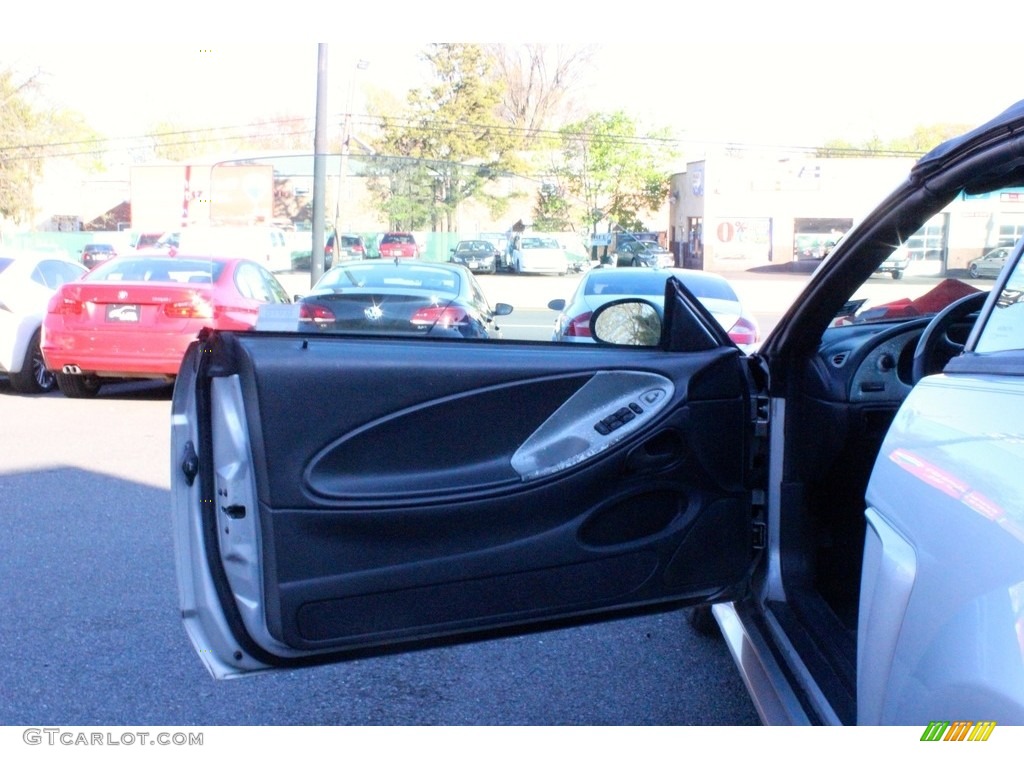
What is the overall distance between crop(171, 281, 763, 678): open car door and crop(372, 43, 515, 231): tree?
207 cm

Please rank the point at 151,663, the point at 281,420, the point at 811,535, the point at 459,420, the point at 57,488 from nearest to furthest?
the point at 281,420 → the point at 459,420 → the point at 811,535 → the point at 151,663 → the point at 57,488

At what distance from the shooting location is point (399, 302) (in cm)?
349

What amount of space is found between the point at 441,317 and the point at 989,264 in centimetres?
162

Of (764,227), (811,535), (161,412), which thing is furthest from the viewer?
(161,412)

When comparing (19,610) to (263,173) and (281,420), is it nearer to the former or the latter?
(263,173)

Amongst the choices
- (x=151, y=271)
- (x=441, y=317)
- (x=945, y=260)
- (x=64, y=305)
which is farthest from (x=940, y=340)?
(x=64, y=305)

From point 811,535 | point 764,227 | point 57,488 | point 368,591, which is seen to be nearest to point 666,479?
point 811,535

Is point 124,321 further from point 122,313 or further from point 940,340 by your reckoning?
point 940,340

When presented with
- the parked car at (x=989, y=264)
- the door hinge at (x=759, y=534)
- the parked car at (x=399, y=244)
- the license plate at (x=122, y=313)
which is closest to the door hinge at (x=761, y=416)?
the door hinge at (x=759, y=534)

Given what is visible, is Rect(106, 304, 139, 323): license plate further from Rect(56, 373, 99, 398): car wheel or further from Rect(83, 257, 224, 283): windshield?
Rect(56, 373, 99, 398): car wheel

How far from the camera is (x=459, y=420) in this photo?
9.17ft

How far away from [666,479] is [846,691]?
0.72 metres

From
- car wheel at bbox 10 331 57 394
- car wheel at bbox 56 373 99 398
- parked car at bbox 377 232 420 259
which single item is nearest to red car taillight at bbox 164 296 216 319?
car wheel at bbox 56 373 99 398

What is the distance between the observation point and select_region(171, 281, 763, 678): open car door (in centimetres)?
262
